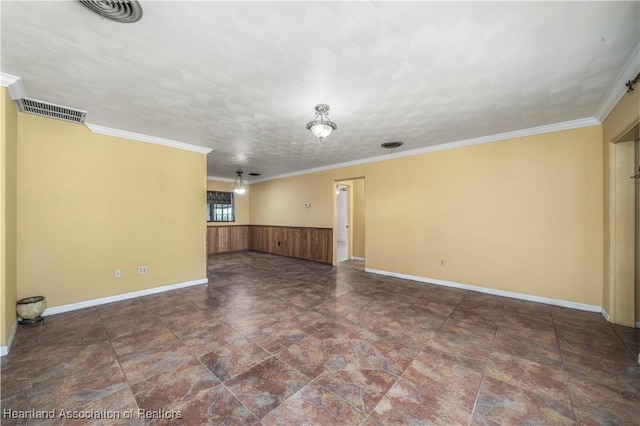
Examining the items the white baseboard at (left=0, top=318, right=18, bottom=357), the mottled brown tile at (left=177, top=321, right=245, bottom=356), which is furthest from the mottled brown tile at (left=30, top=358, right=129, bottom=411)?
the white baseboard at (left=0, top=318, right=18, bottom=357)

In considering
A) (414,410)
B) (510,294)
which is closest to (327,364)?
(414,410)

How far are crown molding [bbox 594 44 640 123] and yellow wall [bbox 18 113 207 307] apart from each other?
229 inches

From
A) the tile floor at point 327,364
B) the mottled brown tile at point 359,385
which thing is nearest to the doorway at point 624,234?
the tile floor at point 327,364

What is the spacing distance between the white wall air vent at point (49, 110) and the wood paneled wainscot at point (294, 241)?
17.1 feet

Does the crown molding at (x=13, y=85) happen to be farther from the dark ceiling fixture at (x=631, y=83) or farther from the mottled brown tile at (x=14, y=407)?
the dark ceiling fixture at (x=631, y=83)

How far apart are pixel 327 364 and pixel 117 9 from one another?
3151mm

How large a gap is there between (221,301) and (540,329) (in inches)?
172

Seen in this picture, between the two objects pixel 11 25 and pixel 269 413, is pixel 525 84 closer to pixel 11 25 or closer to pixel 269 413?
pixel 269 413

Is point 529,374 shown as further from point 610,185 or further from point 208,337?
point 208,337

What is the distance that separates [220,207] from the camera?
28.2 ft

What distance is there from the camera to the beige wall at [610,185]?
2.65 m

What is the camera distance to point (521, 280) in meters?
3.79

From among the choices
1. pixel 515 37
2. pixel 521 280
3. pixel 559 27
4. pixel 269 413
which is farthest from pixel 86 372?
pixel 521 280

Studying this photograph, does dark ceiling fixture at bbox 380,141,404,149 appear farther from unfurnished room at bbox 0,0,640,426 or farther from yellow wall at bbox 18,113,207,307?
yellow wall at bbox 18,113,207,307
